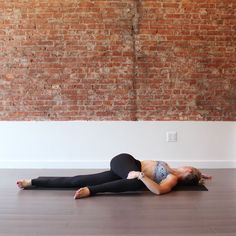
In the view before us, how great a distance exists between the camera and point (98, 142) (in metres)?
4.83

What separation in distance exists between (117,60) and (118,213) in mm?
2594

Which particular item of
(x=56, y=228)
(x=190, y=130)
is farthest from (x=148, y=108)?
(x=56, y=228)

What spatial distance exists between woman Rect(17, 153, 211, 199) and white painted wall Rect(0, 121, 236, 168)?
4.09 feet

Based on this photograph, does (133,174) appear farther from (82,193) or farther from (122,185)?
(82,193)

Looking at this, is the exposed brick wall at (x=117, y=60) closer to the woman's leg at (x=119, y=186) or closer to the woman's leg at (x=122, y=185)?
the woman's leg at (x=122, y=185)

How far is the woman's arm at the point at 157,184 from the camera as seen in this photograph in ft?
10.3

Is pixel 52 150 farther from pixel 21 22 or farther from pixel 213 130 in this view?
pixel 213 130

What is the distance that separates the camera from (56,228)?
2441 millimetres

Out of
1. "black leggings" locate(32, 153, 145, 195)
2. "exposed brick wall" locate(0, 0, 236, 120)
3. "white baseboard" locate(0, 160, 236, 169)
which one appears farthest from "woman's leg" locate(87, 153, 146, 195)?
"exposed brick wall" locate(0, 0, 236, 120)

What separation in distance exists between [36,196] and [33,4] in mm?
2785

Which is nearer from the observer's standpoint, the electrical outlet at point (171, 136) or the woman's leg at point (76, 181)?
the woman's leg at point (76, 181)

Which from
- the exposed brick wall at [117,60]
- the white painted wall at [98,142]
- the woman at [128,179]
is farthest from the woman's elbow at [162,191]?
the exposed brick wall at [117,60]

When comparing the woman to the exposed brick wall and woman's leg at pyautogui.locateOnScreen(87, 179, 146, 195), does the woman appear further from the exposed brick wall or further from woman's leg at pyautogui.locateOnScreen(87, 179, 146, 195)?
the exposed brick wall

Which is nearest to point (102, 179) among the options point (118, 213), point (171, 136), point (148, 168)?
point (148, 168)
